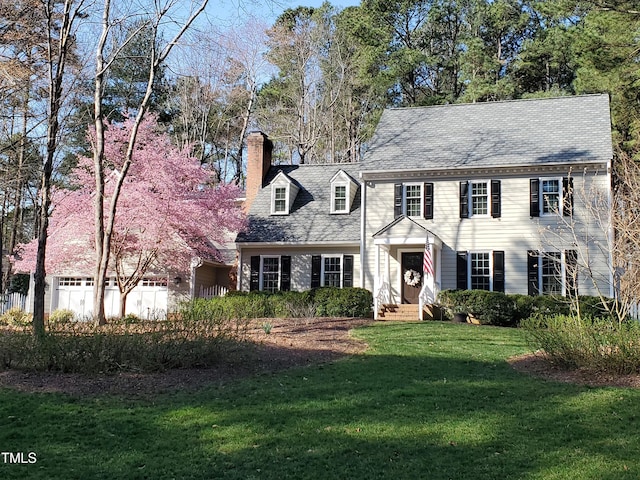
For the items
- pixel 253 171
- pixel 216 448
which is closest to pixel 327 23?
pixel 253 171

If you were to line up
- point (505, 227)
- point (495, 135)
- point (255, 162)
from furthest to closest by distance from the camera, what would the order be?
point (255, 162), point (495, 135), point (505, 227)

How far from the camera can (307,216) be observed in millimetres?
22703

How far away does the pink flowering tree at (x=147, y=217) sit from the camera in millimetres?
18828

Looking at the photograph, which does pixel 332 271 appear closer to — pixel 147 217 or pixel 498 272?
pixel 498 272

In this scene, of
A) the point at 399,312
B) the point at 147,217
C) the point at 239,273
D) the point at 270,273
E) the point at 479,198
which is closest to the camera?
the point at 147,217

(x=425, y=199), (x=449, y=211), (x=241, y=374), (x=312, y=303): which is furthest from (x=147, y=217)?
(x=241, y=374)

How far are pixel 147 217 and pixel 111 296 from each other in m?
5.82

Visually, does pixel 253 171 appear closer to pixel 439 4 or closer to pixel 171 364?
pixel 171 364

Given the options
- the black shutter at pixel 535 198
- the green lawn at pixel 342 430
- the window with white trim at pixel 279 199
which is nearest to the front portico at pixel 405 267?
the black shutter at pixel 535 198

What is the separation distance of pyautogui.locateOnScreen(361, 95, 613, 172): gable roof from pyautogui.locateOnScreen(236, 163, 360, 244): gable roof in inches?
91.7

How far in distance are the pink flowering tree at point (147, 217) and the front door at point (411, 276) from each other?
5848 mm

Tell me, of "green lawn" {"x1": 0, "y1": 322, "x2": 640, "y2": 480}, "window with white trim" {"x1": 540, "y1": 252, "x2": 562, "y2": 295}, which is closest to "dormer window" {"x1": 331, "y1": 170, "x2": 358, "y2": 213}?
"window with white trim" {"x1": 540, "y1": 252, "x2": 562, "y2": 295}

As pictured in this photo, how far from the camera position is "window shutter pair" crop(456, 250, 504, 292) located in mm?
19188

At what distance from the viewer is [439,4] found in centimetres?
3569
